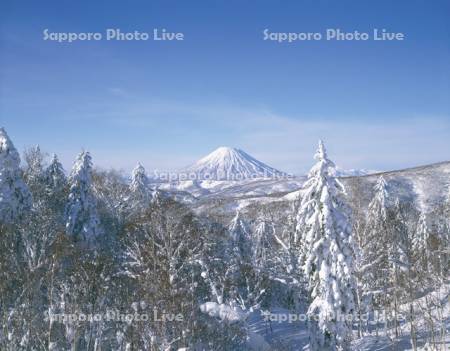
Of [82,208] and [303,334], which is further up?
[82,208]

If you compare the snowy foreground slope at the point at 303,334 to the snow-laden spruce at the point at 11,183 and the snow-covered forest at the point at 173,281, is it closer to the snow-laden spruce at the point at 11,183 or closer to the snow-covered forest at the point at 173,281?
the snow-covered forest at the point at 173,281

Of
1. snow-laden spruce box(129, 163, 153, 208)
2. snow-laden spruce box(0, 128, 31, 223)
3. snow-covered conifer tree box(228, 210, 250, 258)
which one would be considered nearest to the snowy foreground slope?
snow-covered conifer tree box(228, 210, 250, 258)

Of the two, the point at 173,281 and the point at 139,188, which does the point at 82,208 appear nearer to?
the point at 139,188

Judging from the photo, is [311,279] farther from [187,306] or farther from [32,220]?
[32,220]

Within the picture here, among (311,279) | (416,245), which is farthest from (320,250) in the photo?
(416,245)

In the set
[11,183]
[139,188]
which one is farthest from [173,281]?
[139,188]

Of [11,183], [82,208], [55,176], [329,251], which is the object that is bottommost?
[329,251]
